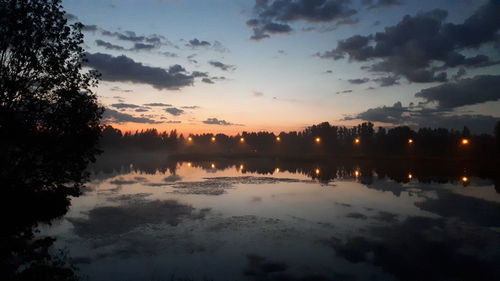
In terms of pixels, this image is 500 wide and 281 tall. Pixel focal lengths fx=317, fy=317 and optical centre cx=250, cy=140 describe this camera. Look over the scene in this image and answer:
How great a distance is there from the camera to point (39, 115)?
14.4 m

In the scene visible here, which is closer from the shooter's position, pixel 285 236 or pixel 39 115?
pixel 39 115

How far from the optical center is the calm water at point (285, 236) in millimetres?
14742

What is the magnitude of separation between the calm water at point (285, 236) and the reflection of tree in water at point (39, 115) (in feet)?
13.1

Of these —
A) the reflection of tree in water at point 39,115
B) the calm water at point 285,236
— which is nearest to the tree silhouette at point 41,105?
the reflection of tree in water at point 39,115

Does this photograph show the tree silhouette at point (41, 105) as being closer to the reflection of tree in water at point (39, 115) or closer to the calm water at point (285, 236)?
the reflection of tree in water at point (39, 115)

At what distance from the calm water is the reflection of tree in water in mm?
4005

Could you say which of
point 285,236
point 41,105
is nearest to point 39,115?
point 41,105

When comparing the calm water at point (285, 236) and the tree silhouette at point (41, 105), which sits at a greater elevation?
the tree silhouette at point (41, 105)

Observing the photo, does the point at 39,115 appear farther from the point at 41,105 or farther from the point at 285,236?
the point at 285,236

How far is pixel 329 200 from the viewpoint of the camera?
31219 millimetres

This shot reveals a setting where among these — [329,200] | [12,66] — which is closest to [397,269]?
[329,200]

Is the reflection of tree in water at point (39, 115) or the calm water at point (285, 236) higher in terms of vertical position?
the reflection of tree in water at point (39, 115)

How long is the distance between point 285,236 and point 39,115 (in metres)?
14.9

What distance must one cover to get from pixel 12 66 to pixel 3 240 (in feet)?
25.4
